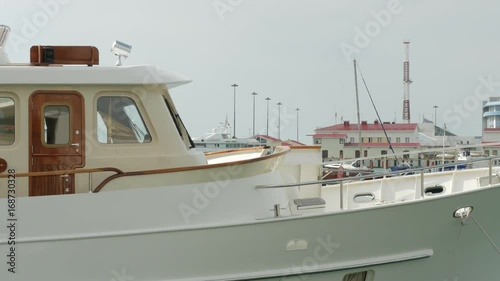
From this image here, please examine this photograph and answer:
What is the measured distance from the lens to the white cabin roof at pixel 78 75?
5.57 metres

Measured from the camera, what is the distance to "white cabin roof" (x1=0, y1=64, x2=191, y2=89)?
18.3ft

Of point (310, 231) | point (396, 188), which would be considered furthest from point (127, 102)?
point (396, 188)

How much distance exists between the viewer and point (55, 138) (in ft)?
18.5

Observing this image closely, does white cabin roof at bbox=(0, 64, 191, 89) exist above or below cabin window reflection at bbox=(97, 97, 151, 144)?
above

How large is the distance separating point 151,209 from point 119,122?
1050mm

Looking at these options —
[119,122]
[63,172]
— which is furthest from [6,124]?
[119,122]

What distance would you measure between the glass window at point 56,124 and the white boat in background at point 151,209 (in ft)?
0.03

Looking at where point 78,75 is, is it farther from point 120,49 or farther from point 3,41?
point 3,41

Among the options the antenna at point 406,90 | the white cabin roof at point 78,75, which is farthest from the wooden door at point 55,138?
the antenna at point 406,90

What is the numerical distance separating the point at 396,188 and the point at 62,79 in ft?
17.0

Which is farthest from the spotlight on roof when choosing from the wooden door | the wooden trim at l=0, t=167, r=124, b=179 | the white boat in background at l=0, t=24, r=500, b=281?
the wooden trim at l=0, t=167, r=124, b=179

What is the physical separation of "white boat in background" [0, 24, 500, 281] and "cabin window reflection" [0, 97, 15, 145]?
0.05ft

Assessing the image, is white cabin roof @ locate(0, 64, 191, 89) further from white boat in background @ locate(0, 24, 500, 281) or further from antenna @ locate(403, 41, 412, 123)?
antenna @ locate(403, 41, 412, 123)

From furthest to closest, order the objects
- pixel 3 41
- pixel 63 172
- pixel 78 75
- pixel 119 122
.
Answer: pixel 3 41 < pixel 119 122 < pixel 78 75 < pixel 63 172
